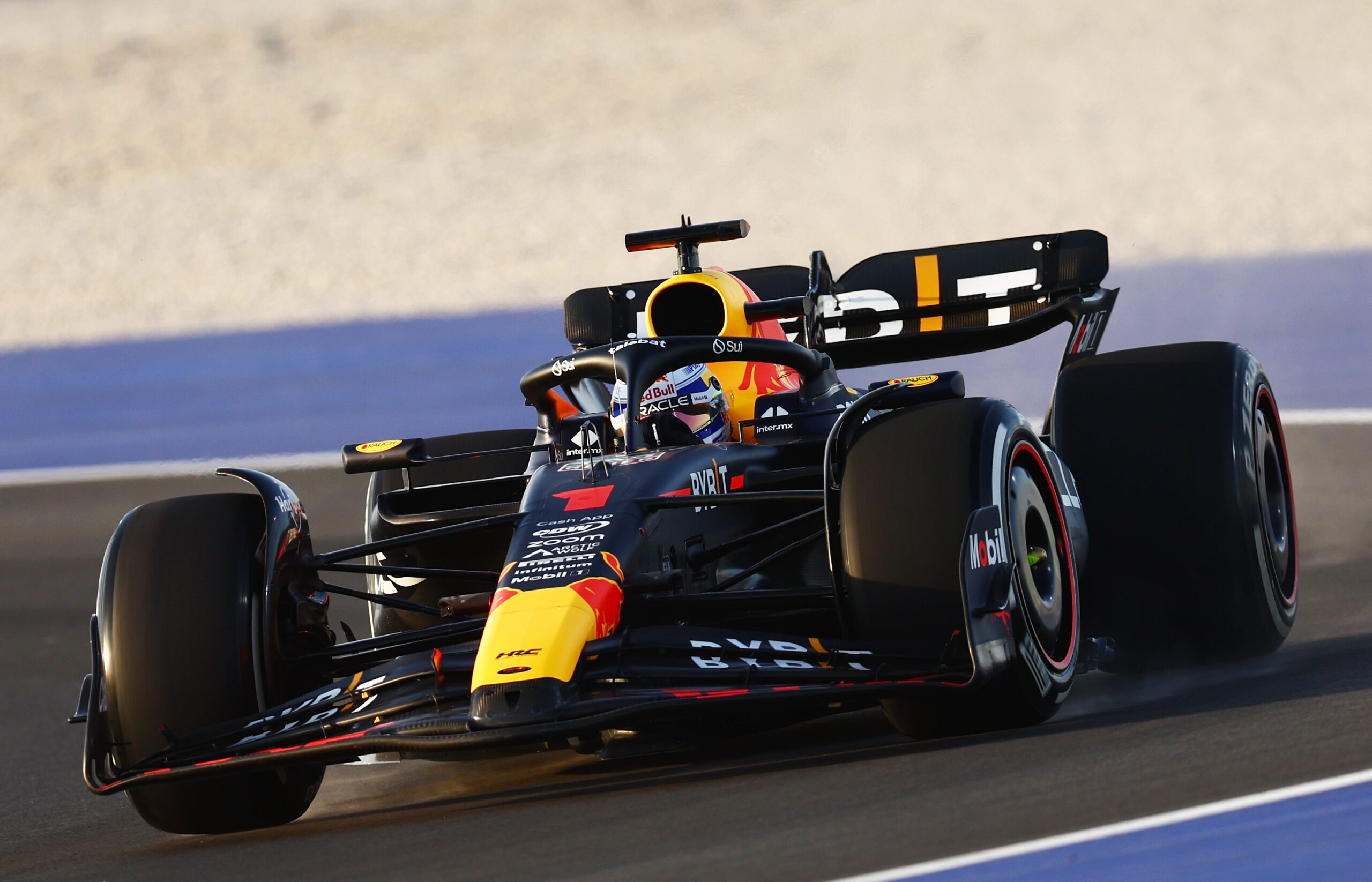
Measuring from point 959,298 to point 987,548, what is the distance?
3.57 meters

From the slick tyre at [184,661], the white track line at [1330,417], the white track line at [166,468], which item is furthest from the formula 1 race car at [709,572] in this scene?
the white track line at [166,468]

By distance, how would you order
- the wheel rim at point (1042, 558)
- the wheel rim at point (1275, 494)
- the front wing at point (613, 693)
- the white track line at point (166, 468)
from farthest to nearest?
the white track line at point (166, 468) < the wheel rim at point (1275, 494) < the wheel rim at point (1042, 558) < the front wing at point (613, 693)

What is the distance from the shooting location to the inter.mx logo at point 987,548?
4953mm

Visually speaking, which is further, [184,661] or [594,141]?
[594,141]

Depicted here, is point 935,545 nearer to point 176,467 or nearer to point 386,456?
point 386,456

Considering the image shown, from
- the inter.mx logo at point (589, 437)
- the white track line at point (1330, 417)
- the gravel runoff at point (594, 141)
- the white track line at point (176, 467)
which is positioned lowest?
the white track line at point (1330, 417)

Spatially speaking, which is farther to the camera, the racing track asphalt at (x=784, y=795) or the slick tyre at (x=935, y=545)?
Answer: the slick tyre at (x=935, y=545)

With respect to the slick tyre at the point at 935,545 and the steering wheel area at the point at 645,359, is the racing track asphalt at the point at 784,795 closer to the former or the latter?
the slick tyre at the point at 935,545

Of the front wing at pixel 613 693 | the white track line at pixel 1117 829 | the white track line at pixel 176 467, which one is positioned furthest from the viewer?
the white track line at pixel 176 467

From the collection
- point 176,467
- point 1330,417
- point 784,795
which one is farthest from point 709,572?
point 176,467

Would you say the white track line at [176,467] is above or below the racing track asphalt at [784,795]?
above

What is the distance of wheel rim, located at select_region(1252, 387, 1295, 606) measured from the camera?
265 inches

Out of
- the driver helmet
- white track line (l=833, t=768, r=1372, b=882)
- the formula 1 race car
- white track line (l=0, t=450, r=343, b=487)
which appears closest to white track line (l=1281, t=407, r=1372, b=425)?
the formula 1 race car

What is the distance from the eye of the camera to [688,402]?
6344 millimetres
